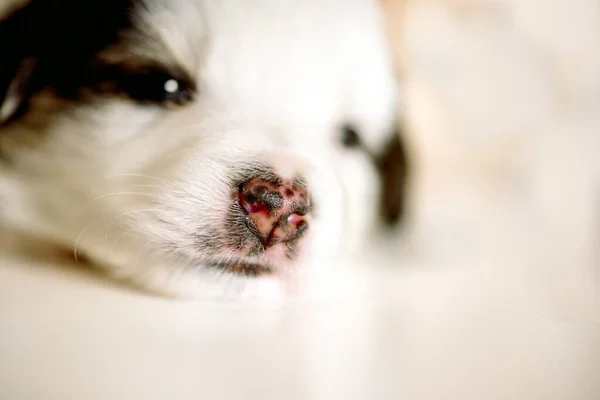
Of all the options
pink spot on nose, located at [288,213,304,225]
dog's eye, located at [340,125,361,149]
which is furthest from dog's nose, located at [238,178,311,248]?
dog's eye, located at [340,125,361,149]

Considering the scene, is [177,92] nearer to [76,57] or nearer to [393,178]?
[76,57]

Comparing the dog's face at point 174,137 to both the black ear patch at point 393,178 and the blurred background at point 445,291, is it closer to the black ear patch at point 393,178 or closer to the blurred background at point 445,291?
the blurred background at point 445,291

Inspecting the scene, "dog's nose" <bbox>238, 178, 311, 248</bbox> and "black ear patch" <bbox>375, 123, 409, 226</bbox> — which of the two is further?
"black ear patch" <bbox>375, 123, 409, 226</bbox>

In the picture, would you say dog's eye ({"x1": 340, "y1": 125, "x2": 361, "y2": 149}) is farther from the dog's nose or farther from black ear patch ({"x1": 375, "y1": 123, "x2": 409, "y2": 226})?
the dog's nose

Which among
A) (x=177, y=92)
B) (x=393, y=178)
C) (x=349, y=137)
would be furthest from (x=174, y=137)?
(x=393, y=178)

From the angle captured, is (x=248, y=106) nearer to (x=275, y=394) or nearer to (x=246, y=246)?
(x=246, y=246)

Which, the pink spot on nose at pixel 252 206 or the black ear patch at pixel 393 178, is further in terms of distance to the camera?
the black ear patch at pixel 393 178

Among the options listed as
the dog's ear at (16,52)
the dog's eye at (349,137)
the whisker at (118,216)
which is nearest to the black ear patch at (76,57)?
the dog's ear at (16,52)
